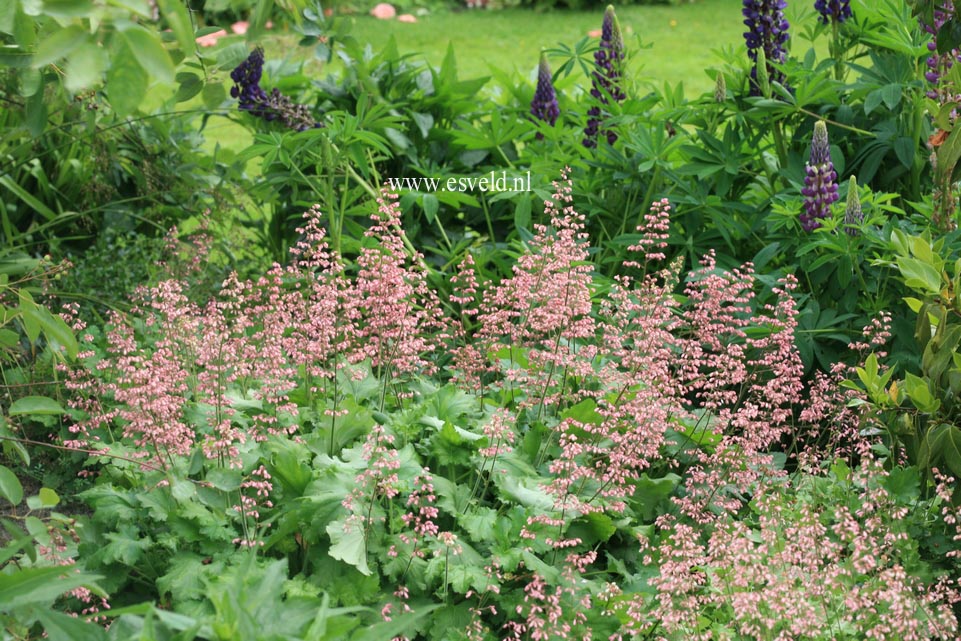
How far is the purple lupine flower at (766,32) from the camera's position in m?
3.61

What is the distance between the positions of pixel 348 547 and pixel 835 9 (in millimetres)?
2424

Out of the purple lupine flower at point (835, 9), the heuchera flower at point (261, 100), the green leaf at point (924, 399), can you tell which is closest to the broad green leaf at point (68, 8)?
the green leaf at point (924, 399)

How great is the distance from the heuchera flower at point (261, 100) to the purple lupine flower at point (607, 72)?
99cm

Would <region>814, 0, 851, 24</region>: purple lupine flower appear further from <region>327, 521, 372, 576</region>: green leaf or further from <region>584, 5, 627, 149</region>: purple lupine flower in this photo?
<region>327, 521, 372, 576</region>: green leaf

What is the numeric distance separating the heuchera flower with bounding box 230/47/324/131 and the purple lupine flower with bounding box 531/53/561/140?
0.80 meters

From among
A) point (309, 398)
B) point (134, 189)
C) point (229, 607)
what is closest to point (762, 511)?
point (309, 398)

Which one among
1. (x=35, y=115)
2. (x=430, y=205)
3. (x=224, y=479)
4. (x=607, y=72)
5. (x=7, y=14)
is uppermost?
(x=7, y=14)

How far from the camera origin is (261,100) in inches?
158

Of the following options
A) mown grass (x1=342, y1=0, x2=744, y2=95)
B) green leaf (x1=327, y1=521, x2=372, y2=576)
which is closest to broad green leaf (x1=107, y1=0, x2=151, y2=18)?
green leaf (x1=327, y1=521, x2=372, y2=576)

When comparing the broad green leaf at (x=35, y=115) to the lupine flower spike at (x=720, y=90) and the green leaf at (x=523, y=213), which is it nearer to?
the green leaf at (x=523, y=213)

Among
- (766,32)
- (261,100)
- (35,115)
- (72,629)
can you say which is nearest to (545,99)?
(766,32)

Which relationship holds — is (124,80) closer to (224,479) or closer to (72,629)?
(72,629)

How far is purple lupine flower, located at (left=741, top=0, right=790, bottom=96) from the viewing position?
3605 millimetres

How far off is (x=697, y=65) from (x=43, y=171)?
5.48 meters
